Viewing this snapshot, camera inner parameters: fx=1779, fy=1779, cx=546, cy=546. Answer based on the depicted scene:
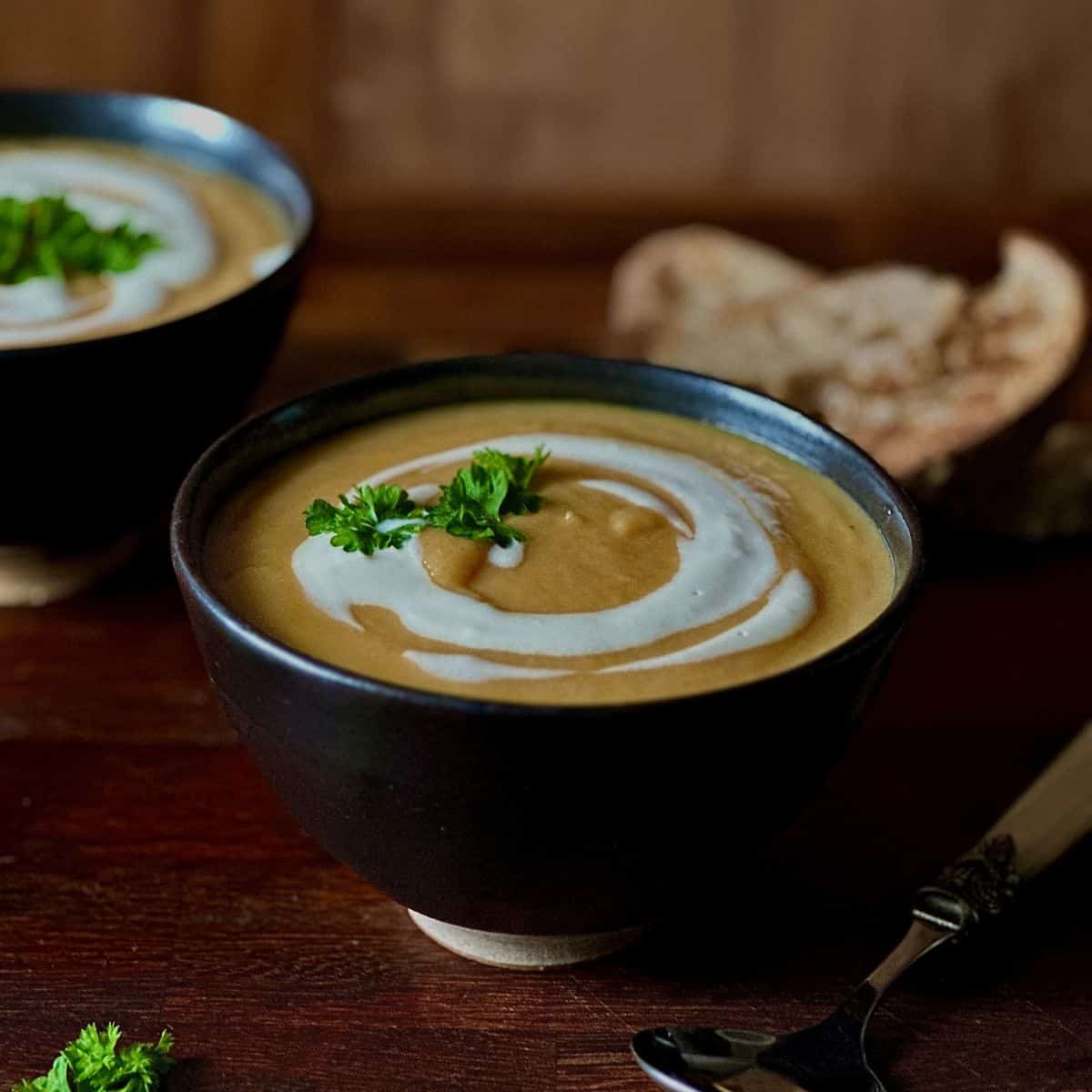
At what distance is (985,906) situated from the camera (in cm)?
162

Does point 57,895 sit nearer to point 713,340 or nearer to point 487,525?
point 487,525

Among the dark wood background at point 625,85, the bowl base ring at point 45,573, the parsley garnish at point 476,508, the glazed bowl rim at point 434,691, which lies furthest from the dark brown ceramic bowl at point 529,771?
the dark wood background at point 625,85

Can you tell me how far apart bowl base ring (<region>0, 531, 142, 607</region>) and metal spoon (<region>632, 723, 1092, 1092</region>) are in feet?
3.40

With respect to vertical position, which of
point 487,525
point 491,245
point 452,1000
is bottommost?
point 491,245

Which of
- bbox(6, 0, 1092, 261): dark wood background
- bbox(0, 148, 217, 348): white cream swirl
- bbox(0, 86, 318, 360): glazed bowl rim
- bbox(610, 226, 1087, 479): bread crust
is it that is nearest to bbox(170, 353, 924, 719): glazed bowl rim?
bbox(0, 86, 318, 360): glazed bowl rim

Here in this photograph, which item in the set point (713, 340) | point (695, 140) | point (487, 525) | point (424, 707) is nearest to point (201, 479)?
point (487, 525)

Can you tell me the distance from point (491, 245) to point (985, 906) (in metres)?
1.82

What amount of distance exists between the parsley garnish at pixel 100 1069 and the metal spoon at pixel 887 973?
396 millimetres

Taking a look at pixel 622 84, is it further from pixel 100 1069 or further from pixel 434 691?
pixel 100 1069

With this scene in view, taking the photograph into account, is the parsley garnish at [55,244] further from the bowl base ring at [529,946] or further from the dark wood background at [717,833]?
the bowl base ring at [529,946]

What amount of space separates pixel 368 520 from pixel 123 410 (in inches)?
22.7

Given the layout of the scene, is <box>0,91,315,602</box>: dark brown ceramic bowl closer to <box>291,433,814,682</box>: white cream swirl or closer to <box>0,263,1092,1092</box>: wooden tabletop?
<box>0,263,1092,1092</box>: wooden tabletop

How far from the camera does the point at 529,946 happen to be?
63.1 inches

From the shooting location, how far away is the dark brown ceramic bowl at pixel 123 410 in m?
1.96
